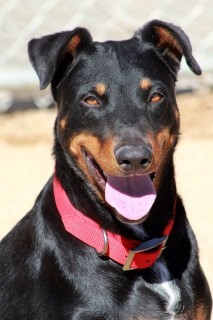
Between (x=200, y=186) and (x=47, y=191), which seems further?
(x=200, y=186)

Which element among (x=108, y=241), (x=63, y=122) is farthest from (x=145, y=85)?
(x=108, y=241)

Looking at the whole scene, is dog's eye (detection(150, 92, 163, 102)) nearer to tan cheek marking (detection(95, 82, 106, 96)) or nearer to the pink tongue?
tan cheek marking (detection(95, 82, 106, 96))

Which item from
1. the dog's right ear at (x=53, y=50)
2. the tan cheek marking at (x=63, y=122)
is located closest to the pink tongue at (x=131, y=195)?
the tan cheek marking at (x=63, y=122)

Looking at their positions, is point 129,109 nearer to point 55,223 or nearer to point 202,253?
point 55,223

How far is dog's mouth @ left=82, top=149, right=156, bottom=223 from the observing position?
465cm

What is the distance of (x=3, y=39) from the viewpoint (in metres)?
10.5

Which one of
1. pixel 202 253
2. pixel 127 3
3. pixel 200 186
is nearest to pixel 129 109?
pixel 202 253

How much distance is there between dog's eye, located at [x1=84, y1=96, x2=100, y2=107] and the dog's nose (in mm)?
372

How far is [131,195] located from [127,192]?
3 cm

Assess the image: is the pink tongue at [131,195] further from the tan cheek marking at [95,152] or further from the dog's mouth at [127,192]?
the tan cheek marking at [95,152]

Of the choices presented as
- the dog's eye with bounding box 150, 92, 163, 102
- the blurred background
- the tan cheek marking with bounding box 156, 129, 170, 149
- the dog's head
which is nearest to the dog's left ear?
the dog's head

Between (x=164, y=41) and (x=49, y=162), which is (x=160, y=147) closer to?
(x=164, y=41)

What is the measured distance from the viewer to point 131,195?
15.4 feet

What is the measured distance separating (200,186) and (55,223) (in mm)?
3368
